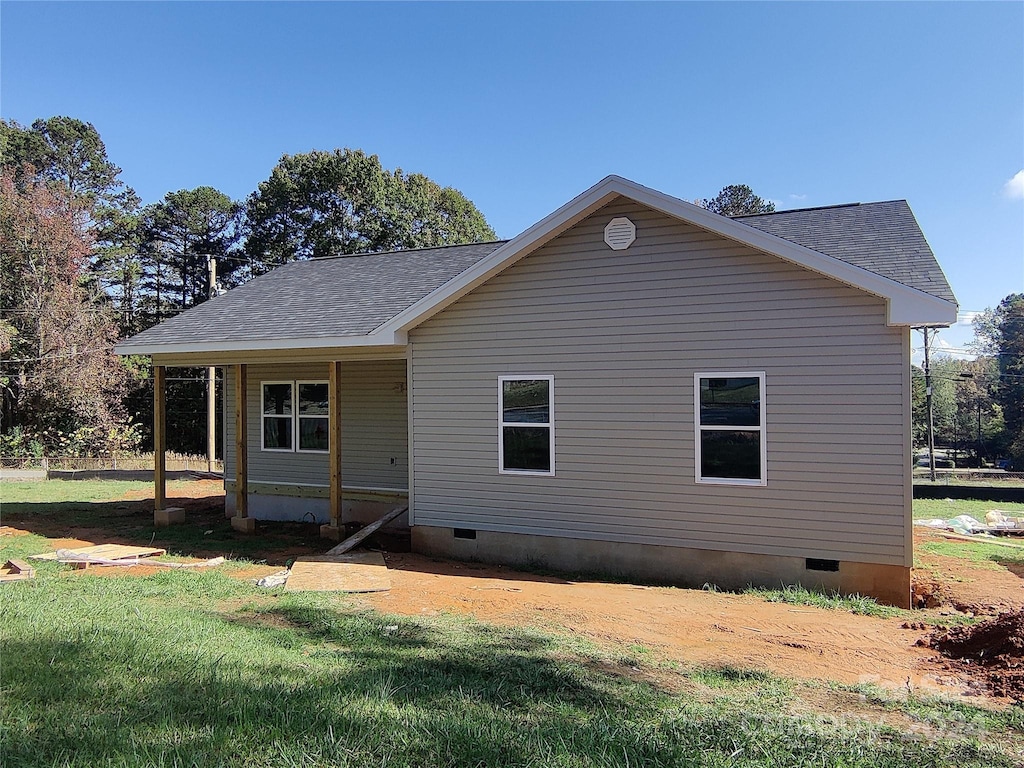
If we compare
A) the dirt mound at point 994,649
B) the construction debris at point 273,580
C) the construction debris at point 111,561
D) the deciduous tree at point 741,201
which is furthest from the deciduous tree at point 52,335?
the deciduous tree at point 741,201

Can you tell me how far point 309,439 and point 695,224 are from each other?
8752 millimetres

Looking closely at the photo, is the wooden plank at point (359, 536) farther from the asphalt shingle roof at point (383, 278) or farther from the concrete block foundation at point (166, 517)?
the concrete block foundation at point (166, 517)

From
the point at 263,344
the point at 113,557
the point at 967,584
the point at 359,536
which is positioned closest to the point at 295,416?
the point at 263,344

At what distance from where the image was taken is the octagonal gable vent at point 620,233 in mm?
8781

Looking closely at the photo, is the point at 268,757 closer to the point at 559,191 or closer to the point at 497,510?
the point at 497,510

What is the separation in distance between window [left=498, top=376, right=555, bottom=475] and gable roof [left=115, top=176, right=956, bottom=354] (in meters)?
1.73

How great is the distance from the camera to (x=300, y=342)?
33.3ft

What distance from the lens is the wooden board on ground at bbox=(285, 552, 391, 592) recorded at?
7770 millimetres

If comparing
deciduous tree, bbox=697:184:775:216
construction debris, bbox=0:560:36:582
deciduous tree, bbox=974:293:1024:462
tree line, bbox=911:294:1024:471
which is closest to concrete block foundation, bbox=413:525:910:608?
construction debris, bbox=0:560:36:582

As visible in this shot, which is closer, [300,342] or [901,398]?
[901,398]

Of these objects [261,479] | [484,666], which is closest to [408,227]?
[261,479]

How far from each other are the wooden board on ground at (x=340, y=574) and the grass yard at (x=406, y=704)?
65.6 inches

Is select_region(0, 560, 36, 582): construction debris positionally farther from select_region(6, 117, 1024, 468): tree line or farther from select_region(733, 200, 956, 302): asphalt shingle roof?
select_region(6, 117, 1024, 468): tree line

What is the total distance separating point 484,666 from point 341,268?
11458mm
